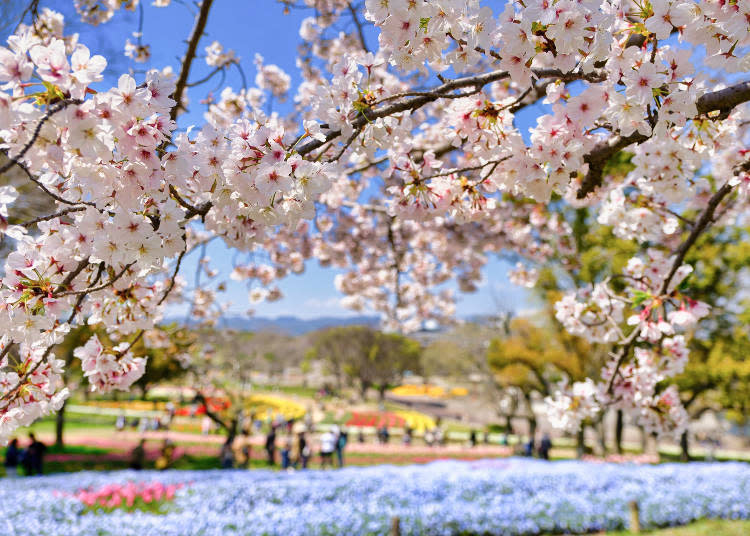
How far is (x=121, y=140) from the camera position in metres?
1.31

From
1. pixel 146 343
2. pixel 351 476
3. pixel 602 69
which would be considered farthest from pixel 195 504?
pixel 602 69

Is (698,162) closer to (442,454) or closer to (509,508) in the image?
(509,508)

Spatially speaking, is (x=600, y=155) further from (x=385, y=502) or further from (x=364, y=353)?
(x=364, y=353)

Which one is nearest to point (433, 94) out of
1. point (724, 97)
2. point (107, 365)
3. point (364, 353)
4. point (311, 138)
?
point (311, 138)

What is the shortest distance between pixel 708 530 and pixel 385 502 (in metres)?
5.68

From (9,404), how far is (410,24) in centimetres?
202

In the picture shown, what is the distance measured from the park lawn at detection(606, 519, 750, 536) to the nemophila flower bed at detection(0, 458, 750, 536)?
0.52ft

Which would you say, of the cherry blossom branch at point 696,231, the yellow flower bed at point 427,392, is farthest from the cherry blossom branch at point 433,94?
the yellow flower bed at point 427,392

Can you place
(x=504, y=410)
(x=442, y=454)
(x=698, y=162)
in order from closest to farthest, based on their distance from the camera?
(x=698, y=162)
(x=442, y=454)
(x=504, y=410)

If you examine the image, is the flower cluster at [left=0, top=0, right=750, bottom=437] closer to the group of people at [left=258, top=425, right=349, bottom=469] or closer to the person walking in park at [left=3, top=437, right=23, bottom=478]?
the person walking in park at [left=3, top=437, right=23, bottom=478]

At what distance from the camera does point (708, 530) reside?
25.9ft

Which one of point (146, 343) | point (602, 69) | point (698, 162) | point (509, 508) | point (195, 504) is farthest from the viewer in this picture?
point (509, 508)

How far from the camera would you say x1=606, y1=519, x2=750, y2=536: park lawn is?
7652 mm

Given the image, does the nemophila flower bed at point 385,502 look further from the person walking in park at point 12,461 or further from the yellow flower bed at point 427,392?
the yellow flower bed at point 427,392
